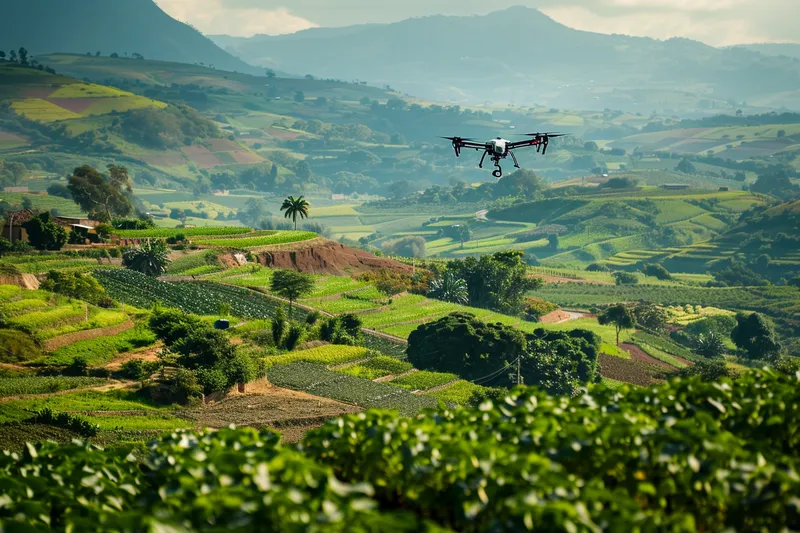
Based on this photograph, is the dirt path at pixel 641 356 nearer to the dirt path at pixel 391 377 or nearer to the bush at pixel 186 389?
the dirt path at pixel 391 377

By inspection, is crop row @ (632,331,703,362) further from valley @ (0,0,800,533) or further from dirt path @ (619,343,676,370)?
dirt path @ (619,343,676,370)

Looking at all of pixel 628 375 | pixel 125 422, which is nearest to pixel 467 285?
pixel 628 375

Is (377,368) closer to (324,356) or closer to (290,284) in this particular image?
(324,356)

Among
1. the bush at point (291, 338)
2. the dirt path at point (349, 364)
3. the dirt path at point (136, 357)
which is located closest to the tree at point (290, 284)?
the bush at point (291, 338)

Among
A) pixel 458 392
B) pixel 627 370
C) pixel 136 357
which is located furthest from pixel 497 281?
pixel 136 357

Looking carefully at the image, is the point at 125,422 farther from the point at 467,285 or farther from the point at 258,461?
the point at 467,285

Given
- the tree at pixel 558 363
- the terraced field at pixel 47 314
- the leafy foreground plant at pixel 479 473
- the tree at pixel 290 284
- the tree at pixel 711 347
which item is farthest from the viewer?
the tree at pixel 711 347

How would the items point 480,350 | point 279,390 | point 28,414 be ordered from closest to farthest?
point 28,414, point 279,390, point 480,350
